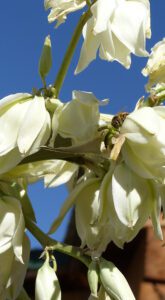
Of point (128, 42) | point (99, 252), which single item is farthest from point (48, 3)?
point (99, 252)

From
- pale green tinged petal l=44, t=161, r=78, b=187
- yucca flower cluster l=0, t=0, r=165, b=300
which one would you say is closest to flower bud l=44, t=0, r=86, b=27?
yucca flower cluster l=0, t=0, r=165, b=300

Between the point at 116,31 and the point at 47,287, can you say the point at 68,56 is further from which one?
the point at 47,287

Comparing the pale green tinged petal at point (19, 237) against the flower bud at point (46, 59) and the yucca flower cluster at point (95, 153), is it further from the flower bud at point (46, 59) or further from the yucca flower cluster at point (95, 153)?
the flower bud at point (46, 59)

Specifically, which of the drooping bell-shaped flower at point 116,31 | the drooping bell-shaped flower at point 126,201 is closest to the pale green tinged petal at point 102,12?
the drooping bell-shaped flower at point 116,31

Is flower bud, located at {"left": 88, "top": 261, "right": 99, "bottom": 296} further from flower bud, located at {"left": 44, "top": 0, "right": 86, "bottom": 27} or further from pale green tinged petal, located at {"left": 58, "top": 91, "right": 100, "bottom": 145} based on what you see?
flower bud, located at {"left": 44, "top": 0, "right": 86, "bottom": 27}

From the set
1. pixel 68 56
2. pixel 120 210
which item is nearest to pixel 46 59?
pixel 68 56
